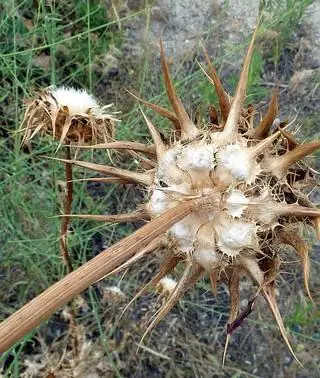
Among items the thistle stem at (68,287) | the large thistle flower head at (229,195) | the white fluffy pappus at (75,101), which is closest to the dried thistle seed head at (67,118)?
the white fluffy pappus at (75,101)

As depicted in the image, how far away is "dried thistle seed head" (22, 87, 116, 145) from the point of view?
4.82 ft

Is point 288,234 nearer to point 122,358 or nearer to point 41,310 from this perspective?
point 41,310

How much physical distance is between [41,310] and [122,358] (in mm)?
1730

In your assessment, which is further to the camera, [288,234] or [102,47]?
[102,47]

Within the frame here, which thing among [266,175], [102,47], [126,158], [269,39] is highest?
[102,47]

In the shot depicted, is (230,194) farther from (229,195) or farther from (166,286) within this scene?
(166,286)

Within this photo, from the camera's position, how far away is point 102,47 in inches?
107

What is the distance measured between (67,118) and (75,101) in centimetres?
6

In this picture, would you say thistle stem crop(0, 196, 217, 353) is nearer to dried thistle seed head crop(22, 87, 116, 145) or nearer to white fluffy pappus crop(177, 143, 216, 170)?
white fluffy pappus crop(177, 143, 216, 170)

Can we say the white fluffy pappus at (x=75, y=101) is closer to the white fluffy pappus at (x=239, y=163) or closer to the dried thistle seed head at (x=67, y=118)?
the dried thistle seed head at (x=67, y=118)

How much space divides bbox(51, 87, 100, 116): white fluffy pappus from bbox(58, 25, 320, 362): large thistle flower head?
1.14 feet

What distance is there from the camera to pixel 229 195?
1082 millimetres

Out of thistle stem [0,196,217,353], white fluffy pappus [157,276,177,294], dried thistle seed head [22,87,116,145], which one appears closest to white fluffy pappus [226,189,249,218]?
thistle stem [0,196,217,353]

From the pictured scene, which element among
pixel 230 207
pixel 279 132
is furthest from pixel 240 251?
pixel 279 132
